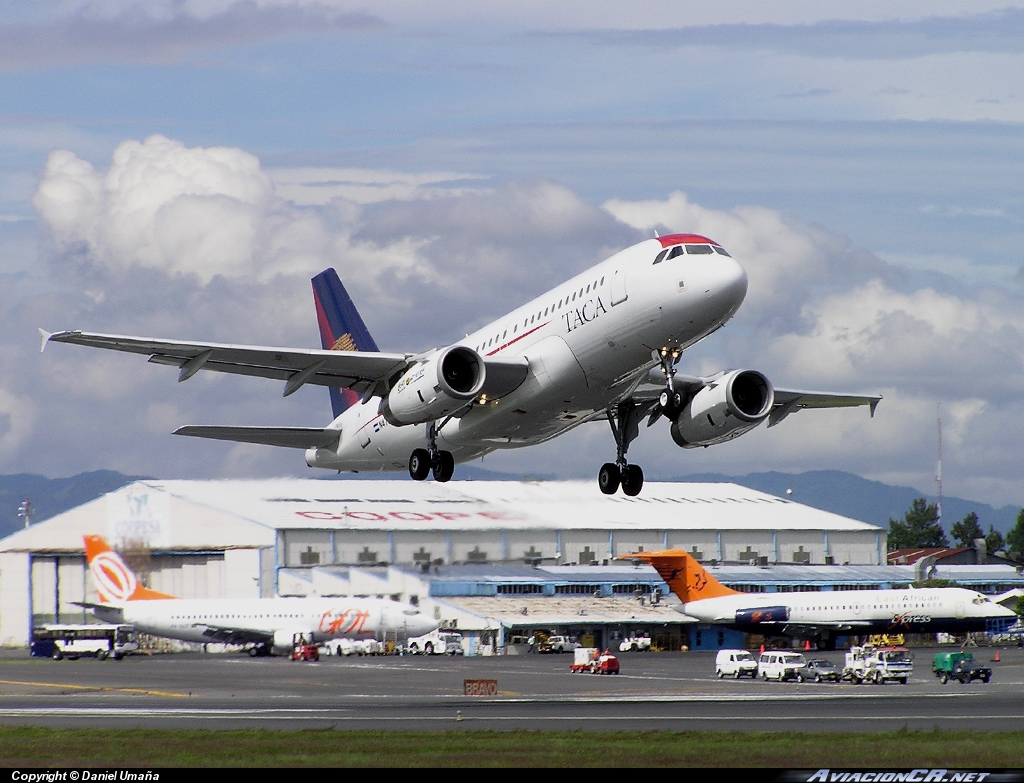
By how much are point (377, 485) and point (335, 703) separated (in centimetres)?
3335

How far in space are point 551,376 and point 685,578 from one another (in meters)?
60.7

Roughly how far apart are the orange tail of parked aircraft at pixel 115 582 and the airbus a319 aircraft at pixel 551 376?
5155 cm

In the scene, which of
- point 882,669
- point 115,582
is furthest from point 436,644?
point 882,669

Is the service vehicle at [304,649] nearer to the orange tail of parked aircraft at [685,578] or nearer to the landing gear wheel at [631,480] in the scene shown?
the orange tail of parked aircraft at [685,578]

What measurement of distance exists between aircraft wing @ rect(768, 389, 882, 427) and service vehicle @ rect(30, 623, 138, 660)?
6047cm

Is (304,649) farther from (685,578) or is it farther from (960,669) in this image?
(960,669)

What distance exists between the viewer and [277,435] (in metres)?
48.1

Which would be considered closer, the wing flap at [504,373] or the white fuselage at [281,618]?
the wing flap at [504,373]

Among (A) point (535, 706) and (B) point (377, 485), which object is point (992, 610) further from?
(A) point (535, 706)

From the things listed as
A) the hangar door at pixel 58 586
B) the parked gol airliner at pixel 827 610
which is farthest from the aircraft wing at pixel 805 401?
the hangar door at pixel 58 586

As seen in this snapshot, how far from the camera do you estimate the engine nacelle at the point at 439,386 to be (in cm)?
3897

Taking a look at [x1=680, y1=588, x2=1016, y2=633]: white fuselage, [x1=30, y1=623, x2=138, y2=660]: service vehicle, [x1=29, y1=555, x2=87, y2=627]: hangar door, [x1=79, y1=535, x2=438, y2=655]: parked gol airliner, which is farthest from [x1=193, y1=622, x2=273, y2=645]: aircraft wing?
[x1=680, y1=588, x2=1016, y2=633]: white fuselage

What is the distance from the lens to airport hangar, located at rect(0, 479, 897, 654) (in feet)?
232
